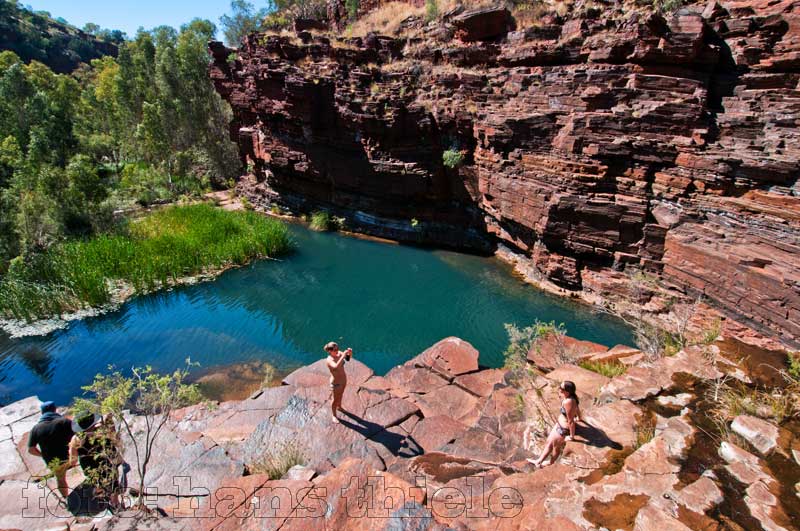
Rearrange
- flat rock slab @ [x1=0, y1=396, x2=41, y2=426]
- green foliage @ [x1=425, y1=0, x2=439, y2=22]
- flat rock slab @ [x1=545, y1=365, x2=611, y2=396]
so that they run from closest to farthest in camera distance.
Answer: flat rock slab @ [x1=545, y1=365, x2=611, y2=396] < flat rock slab @ [x1=0, y1=396, x2=41, y2=426] < green foliage @ [x1=425, y1=0, x2=439, y2=22]

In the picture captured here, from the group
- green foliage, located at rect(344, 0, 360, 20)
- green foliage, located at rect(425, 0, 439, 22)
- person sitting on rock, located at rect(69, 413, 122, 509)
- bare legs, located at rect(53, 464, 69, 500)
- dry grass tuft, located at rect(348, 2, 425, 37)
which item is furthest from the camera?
green foliage, located at rect(344, 0, 360, 20)

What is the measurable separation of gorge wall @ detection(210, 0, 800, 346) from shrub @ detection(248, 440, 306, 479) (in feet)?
40.6

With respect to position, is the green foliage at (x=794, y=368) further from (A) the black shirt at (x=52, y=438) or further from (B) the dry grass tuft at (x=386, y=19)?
(B) the dry grass tuft at (x=386, y=19)

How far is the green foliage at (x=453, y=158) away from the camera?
20469mm

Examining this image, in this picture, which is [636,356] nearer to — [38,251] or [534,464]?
[534,464]

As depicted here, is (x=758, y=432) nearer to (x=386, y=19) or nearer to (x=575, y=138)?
(x=575, y=138)

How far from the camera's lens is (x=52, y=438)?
600 centimetres

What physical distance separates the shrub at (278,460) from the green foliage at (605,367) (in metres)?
6.06

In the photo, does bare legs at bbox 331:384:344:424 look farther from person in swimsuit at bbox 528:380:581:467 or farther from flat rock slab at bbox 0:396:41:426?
flat rock slab at bbox 0:396:41:426

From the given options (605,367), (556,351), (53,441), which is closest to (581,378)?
(605,367)

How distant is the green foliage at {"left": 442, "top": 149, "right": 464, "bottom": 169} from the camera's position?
67.2ft

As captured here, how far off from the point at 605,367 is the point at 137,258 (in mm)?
18075

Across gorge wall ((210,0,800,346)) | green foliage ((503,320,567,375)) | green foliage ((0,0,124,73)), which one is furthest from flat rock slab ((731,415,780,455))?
green foliage ((0,0,124,73))

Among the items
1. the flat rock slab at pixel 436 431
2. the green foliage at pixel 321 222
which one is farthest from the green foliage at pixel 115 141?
the flat rock slab at pixel 436 431
